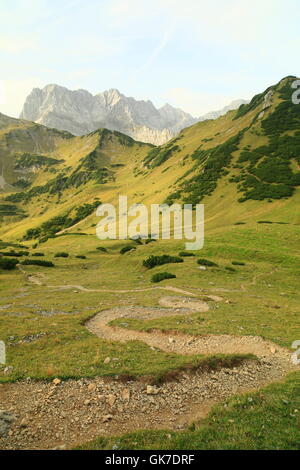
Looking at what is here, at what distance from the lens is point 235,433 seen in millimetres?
8227

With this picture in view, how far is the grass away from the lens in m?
7.86

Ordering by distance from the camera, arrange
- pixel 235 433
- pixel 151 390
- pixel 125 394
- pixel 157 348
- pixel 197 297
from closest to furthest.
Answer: pixel 235 433 < pixel 125 394 < pixel 151 390 < pixel 157 348 < pixel 197 297

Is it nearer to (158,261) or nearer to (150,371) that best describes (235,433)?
(150,371)

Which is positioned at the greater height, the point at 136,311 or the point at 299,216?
the point at 299,216

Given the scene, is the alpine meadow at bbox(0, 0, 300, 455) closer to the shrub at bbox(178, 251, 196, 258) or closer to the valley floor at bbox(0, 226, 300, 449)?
the valley floor at bbox(0, 226, 300, 449)

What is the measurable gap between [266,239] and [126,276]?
2579 cm

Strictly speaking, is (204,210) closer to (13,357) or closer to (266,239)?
(266,239)

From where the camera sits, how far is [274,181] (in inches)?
3187

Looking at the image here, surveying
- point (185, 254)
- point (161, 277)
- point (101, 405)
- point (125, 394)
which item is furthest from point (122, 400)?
point (185, 254)

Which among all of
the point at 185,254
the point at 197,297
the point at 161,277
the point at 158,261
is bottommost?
the point at 197,297

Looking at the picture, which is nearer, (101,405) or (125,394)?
(101,405)

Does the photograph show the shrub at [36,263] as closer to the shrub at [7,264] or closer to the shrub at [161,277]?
the shrub at [7,264]

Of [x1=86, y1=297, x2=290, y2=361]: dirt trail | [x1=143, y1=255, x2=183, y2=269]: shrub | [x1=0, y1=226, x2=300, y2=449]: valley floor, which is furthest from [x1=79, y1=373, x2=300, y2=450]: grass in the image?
[x1=143, y1=255, x2=183, y2=269]: shrub
